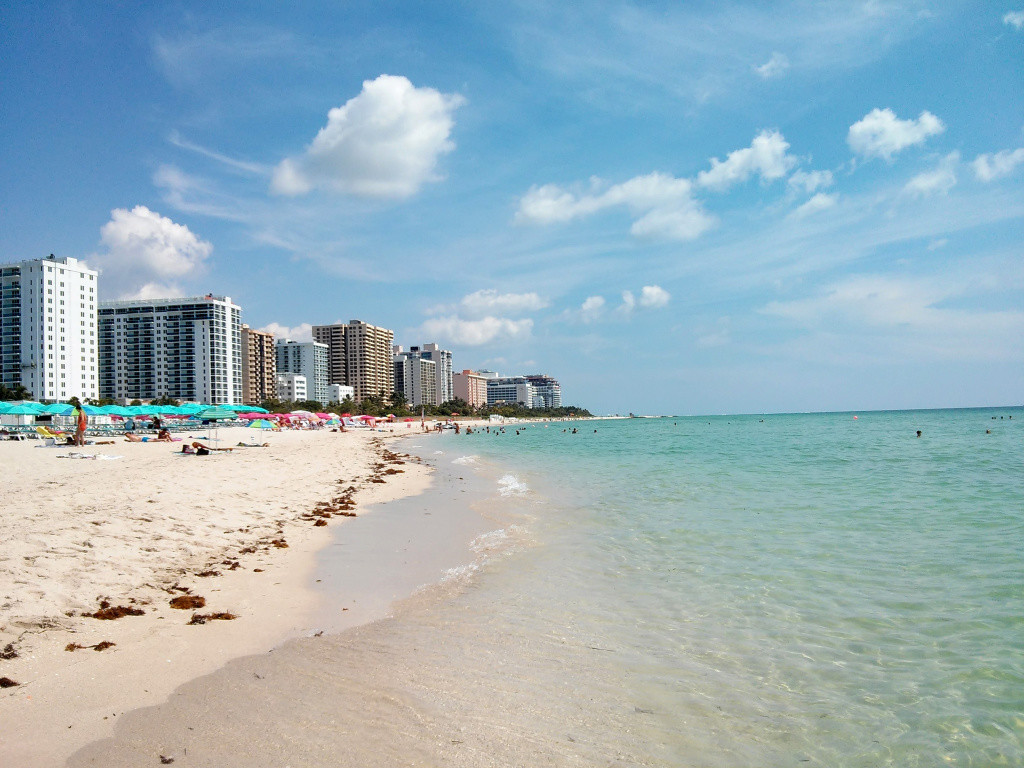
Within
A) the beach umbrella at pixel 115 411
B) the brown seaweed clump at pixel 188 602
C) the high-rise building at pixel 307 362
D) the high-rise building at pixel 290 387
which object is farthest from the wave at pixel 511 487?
the high-rise building at pixel 307 362

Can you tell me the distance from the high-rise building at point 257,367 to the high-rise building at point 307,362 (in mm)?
Result: 15610

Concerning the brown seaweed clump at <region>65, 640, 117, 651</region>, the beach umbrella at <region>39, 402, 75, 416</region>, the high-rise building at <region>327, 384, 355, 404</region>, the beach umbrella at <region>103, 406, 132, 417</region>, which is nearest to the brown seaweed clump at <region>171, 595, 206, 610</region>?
the brown seaweed clump at <region>65, 640, 117, 651</region>

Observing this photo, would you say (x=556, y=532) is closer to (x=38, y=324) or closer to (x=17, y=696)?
(x=17, y=696)

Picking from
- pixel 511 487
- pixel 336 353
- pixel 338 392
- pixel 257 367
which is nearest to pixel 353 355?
pixel 336 353

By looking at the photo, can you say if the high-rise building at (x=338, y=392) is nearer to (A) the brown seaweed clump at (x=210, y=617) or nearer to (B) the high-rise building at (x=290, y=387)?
(B) the high-rise building at (x=290, y=387)

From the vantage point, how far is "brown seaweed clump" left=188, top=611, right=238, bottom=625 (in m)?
5.71

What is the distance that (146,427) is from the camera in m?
44.9

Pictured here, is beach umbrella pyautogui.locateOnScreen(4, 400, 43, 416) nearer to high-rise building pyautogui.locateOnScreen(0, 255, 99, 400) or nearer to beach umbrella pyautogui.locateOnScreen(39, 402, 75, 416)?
beach umbrella pyautogui.locateOnScreen(39, 402, 75, 416)

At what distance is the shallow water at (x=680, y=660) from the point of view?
12.7ft

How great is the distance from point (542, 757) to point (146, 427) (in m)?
50.5

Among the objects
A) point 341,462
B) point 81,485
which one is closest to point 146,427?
point 341,462

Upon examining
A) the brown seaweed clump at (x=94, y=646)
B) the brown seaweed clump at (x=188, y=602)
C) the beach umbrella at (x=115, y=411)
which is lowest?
the brown seaweed clump at (x=188, y=602)

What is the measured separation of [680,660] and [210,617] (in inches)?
185

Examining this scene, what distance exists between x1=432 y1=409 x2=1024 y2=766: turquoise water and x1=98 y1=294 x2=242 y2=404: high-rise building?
132 metres
